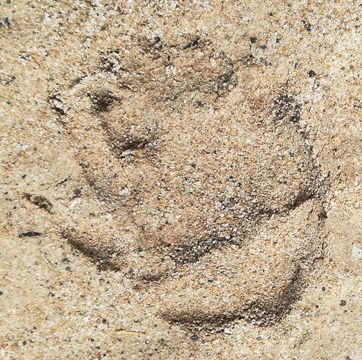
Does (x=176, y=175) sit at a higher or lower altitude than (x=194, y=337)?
higher

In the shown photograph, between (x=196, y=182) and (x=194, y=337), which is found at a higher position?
(x=196, y=182)

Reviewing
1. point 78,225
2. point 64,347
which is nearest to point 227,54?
point 78,225

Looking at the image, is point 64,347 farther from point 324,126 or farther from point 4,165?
point 324,126

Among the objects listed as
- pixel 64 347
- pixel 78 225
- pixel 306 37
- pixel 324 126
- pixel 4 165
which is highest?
pixel 306 37

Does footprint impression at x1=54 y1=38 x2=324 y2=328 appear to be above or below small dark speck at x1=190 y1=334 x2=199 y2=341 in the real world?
above

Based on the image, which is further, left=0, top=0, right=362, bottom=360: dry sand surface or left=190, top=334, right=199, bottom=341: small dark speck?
left=190, top=334, right=199, bottom=341: small dark speck

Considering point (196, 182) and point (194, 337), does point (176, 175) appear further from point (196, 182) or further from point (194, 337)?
point (194, 337)

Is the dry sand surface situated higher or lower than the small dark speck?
higher

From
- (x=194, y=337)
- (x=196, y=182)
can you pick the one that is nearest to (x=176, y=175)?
(x=196, y=182)
